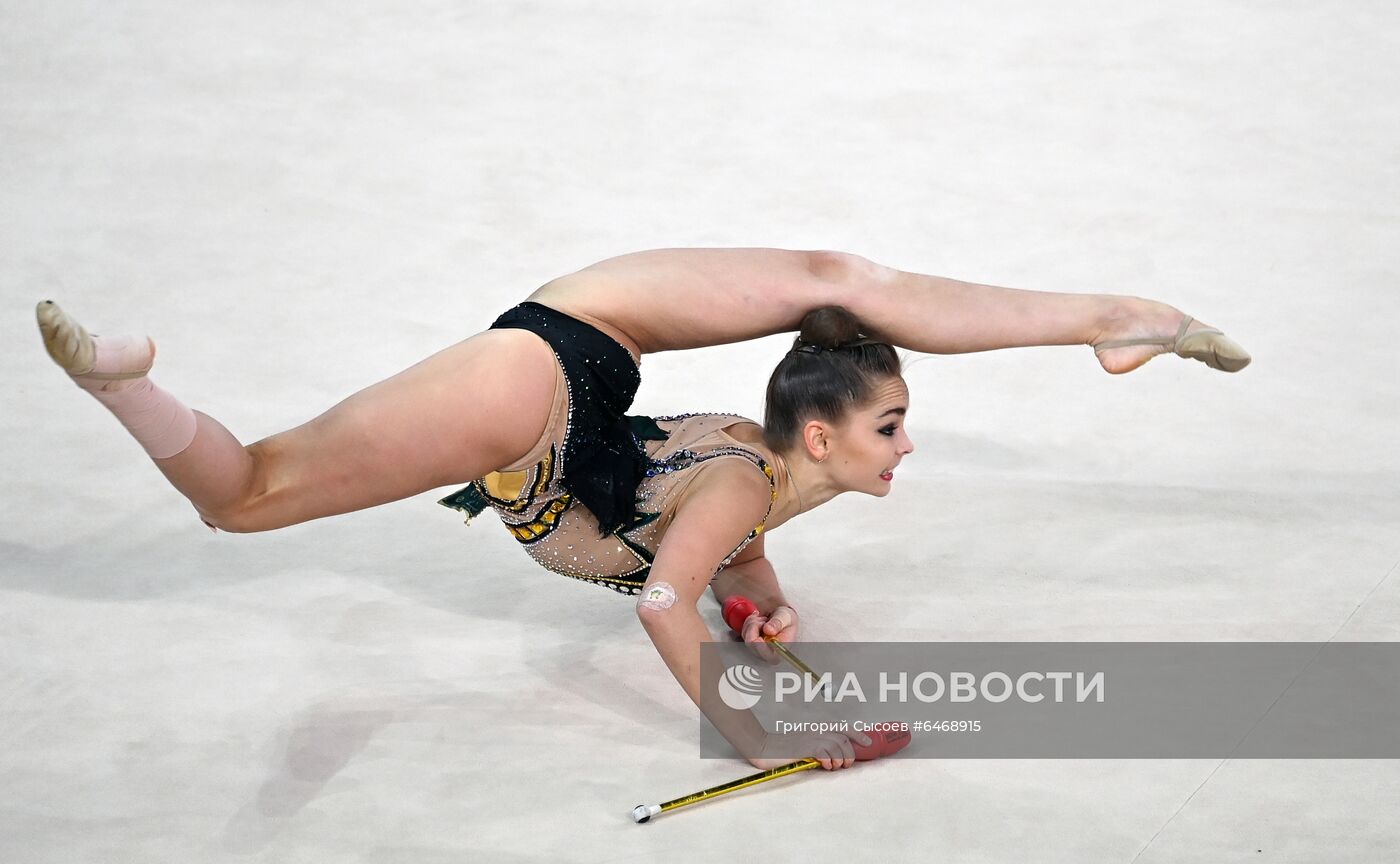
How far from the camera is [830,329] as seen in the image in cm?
245

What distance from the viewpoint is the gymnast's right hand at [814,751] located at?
2.24 meters

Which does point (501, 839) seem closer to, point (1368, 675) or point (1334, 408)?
point (1368, 675)

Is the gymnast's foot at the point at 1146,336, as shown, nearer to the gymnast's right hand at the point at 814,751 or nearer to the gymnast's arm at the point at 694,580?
the gymnast's arm at the point at 694,580

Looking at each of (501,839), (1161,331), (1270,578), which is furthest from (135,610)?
(1270,578)

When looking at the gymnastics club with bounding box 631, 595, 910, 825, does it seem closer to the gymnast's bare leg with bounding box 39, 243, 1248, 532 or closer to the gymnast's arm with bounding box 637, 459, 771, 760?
the gymnast's arm with bounding box 637, 459, 771, 760

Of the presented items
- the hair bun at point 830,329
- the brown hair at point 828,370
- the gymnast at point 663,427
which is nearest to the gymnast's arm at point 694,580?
the gymnast at point 663,427

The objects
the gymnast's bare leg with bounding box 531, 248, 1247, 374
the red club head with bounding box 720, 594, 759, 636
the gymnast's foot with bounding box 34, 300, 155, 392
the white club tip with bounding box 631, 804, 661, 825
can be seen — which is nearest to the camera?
the gymnast's foot with bounding box 34, 300, 155, 392

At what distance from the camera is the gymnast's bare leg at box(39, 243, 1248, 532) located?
7.19ft

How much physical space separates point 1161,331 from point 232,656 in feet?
5.66

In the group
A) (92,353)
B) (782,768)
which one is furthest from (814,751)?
(92,353)

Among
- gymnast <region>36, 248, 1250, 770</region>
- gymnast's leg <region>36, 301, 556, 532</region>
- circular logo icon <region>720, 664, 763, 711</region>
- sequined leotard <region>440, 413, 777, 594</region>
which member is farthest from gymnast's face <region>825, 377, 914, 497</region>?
gymnast's leg <region>36, 301, 556, 532</region>

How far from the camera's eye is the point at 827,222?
421 cm

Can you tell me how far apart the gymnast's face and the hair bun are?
0.10 metres

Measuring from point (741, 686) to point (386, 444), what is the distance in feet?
2.34
